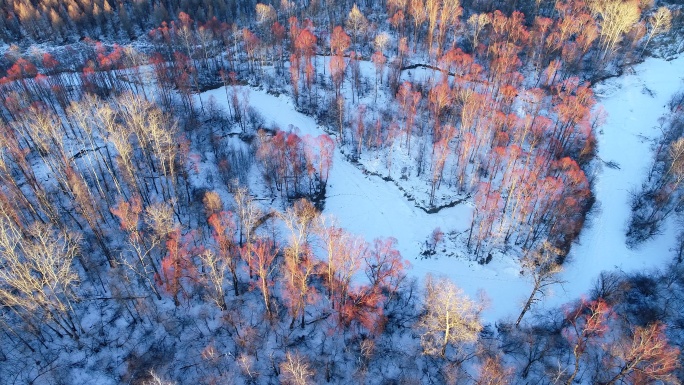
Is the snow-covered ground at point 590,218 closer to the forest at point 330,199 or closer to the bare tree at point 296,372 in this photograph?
the forest at point 330,199

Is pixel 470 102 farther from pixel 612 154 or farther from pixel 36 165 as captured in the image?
pixel 36 165

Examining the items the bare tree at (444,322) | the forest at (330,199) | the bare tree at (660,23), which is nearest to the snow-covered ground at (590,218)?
the forest at (330,199)

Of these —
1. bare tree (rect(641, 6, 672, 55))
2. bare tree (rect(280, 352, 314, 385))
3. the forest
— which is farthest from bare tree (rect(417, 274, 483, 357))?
bare tree (rect(641, 6, 672, 55))

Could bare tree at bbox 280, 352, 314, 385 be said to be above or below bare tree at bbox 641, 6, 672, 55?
below

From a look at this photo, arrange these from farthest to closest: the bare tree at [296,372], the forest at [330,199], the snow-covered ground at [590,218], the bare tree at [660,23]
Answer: the bare tree at [660,23] → the snow-covered ground at [590,218] → the forest at [330,199] → the bare tree at [296,372]

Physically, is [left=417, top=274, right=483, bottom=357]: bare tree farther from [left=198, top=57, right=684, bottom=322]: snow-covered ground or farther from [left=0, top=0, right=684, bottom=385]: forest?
[left=198, top=57, right=684, bottom=322]: snow-covered ground

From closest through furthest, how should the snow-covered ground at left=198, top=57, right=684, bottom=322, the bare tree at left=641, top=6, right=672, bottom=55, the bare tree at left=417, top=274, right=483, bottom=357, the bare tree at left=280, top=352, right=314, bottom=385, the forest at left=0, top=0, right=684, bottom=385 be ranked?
1. the bare tree at left=280, top=352, right=314, bottom=385
2. the bare tree at left=417, top=274, right=483, bottom=357
3. the forest at left=0, top=0, right=684, bottom=385
4. the snow-covered ground at left=198, top=57, right=684, bottom=322
5. the bare tree at left=641, top=6, right=672, bottom=55

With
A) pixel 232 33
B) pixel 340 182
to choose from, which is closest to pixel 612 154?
pixel 340 182
